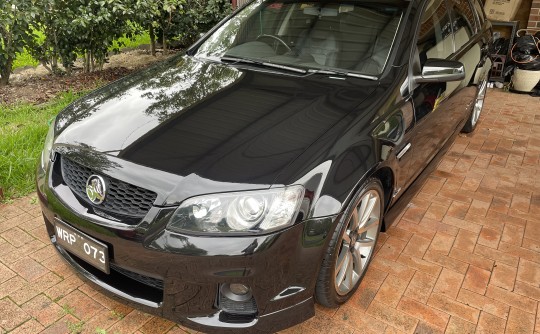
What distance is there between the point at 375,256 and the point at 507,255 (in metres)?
0.82

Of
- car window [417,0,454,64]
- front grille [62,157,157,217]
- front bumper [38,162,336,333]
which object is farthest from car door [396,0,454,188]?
front grille [62,157,157,217]

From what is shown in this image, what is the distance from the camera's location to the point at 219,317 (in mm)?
1767

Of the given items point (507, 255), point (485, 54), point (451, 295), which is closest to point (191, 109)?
point (451, 295)

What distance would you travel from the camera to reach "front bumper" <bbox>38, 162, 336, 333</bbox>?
5.51 ft

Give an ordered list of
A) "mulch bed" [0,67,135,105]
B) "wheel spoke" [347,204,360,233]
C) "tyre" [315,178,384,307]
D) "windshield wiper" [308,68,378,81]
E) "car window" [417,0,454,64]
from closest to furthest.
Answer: "tyre" [315,178,384,307]
"wheel spoke" [347,204,360,233]
"windshield wiper" [308,68,378,81]
"car window" [417,0,454,64]
"mulch bed" [0,67,135,105]

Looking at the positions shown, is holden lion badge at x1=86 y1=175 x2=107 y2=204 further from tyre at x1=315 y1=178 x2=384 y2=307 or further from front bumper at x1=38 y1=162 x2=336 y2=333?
tyre at x1=315 y1=178 x2=384 y2=307

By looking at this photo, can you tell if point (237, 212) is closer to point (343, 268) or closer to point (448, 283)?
point (343, 268)

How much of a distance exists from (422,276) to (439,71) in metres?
1.16

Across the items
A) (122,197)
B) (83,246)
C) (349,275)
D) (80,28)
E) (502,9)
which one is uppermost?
A: (502,9)

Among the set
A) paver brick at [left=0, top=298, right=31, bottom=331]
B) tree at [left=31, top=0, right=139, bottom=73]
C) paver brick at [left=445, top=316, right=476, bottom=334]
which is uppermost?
tree at [left=31, top=0, right=139, bottom=73]

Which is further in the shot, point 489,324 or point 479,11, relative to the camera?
point 479,11

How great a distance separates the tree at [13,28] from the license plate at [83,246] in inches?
131

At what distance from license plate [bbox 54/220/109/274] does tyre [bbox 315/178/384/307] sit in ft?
3.04

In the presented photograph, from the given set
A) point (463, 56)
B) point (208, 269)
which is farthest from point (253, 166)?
point (463, 56)
